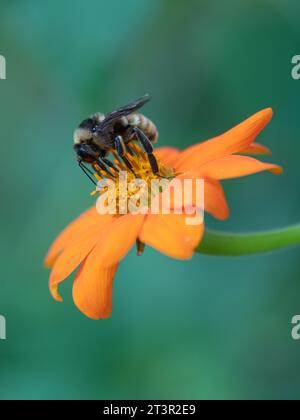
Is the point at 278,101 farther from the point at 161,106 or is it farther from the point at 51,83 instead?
the point at 51,83

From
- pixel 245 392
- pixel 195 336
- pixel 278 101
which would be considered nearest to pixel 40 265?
pixel 195 336

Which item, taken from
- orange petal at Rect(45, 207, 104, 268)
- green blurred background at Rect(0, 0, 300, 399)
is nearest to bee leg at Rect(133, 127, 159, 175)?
orange petal at Rect(45, 207, 104, 268)

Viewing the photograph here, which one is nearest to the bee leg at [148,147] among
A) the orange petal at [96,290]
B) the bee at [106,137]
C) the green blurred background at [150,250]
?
the bee at [106,137]

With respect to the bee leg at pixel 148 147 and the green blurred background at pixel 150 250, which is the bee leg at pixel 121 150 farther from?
the green blurred background at pixel 150 250

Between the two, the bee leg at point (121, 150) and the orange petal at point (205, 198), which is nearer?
the orange petal at point (205, 198)

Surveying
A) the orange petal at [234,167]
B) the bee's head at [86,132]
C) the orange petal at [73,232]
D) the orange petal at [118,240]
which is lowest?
the orange petal at [118,240]

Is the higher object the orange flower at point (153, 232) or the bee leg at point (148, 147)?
the bee leg at point (148, 147)
